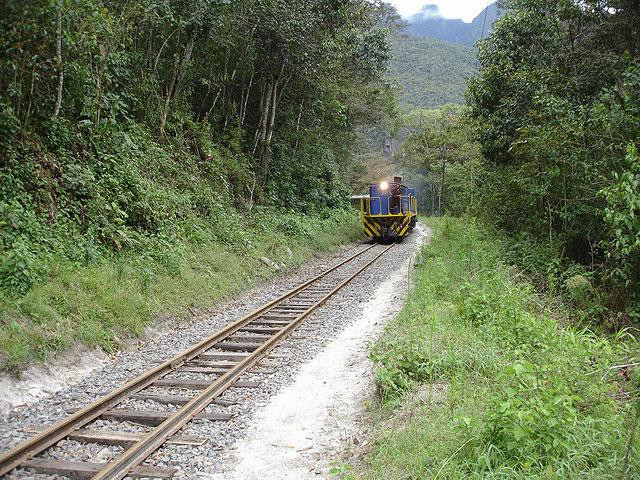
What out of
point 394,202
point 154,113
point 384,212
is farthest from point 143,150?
point 394,202

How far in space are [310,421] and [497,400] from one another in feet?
7.55

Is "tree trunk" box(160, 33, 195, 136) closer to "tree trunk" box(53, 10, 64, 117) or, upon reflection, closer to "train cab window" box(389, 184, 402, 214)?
"tree trunk" box(53, 10, 64, 117)

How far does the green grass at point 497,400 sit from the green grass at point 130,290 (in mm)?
4075

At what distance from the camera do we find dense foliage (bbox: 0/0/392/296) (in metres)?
8.48

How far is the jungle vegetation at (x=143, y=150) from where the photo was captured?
7672 mm

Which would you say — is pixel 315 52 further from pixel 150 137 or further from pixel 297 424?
pixel 297 424

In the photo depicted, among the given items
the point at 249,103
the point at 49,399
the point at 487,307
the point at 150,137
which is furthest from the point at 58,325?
the point at 249,103

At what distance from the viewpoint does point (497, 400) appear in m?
3.74

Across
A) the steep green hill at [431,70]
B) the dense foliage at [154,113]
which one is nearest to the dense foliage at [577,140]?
the dense foliage at [154,113]

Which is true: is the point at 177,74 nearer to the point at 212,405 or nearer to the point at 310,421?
the point at 212,405

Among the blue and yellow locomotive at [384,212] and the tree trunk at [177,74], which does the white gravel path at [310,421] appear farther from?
the blue and yellow locomotive at [384,212]

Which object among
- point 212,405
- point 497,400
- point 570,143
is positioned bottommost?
point 212,405

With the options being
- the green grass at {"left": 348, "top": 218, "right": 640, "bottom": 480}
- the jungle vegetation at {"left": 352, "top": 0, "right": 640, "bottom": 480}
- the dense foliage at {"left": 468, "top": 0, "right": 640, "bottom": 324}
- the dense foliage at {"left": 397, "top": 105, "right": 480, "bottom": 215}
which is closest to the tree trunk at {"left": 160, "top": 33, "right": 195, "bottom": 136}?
the jungle vegetation at {"left": 352, "top": 0, "right": 640, "bottom": 480}

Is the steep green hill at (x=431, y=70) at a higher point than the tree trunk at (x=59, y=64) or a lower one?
higher
